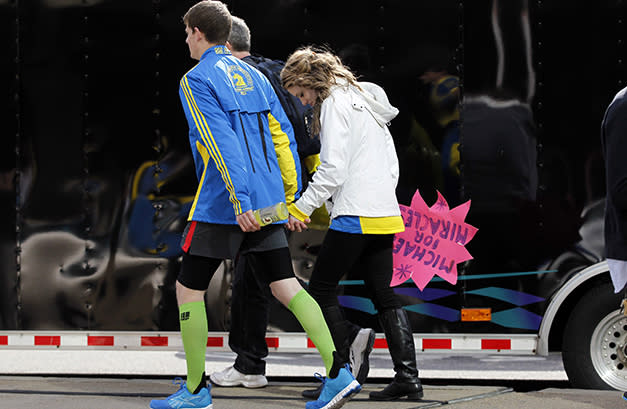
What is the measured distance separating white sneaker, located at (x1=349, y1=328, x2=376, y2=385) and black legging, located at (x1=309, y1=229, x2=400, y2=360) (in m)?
0.07

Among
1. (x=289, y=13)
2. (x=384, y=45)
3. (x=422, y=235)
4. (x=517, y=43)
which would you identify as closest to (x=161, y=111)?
(x=289, y=13)

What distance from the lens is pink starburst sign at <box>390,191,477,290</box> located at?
16.1 feet

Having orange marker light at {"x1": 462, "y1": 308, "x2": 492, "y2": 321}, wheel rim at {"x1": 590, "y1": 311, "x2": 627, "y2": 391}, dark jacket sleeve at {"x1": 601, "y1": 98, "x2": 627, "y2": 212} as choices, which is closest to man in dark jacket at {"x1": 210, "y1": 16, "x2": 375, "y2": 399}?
orange marker light at {"x1": 462, "y1": 308, "x2": 492, "y2": 321}

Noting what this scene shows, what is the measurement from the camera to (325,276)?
421cm

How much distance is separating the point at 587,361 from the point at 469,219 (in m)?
1.07

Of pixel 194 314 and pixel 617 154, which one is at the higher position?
pixel 617 154

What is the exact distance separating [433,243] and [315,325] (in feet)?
4.67

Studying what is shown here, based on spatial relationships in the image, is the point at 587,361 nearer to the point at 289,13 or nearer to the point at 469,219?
the point at 469,219

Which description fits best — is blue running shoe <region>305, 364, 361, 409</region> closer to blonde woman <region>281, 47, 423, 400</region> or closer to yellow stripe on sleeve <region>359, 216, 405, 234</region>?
blonde woman <region>281, 47, 423, 400</region>

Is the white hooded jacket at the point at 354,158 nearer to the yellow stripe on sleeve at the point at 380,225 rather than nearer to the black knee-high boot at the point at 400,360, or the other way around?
the yellow stripe on sleeve at the point at 380,225

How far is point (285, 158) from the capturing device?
4215mm

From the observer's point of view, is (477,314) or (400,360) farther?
(477,314)

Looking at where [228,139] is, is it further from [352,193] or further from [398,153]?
[398,153]

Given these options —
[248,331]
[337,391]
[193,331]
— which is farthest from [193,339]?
[248,331]
